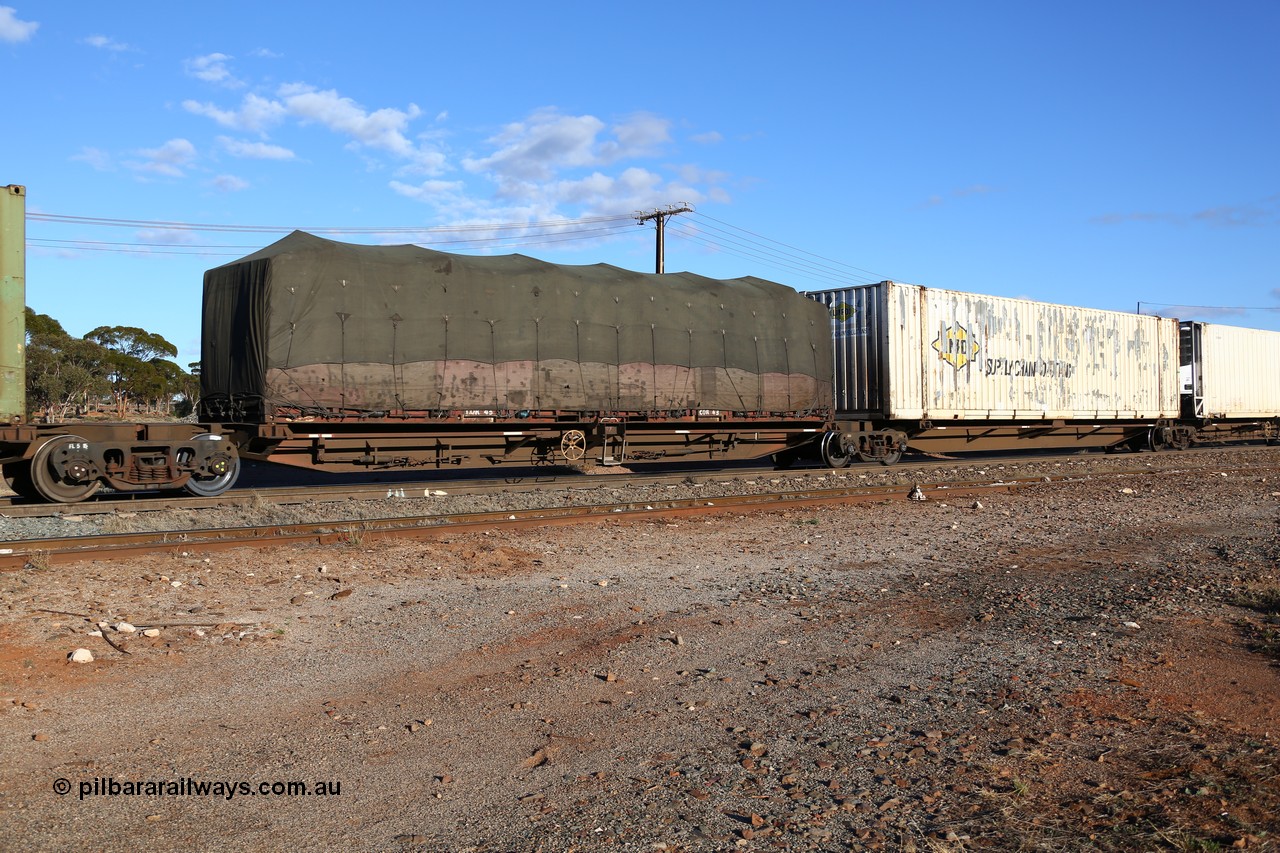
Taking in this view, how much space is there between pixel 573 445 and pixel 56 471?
25.0 ft

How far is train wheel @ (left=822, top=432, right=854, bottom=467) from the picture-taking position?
19031 millimetres

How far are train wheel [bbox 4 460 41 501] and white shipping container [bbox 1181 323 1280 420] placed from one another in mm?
29139

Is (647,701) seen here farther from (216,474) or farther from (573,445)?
(573,445)

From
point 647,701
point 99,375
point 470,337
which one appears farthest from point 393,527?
point 99,375

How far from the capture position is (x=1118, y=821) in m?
3.33

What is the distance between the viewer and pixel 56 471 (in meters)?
11.6

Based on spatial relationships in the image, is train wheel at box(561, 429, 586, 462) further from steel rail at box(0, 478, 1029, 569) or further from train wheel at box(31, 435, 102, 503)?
train wheel at box(31, 435, 102, 503)

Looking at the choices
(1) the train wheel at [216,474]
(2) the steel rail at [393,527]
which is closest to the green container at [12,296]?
(1) the train wheel at [216,474]

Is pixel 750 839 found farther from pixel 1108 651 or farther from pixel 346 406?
pixel 346 406

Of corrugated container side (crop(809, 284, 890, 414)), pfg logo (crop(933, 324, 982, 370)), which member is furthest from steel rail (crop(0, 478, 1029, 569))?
pfg logo (crop(933, 324, 982, 370))

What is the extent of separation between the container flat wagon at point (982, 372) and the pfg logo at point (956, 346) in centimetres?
3

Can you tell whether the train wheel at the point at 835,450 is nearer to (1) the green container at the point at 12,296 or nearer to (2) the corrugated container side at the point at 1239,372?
(1) the green container at the point at 12,296

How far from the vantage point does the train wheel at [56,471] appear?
452 inches

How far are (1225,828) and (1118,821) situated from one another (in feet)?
1.18
